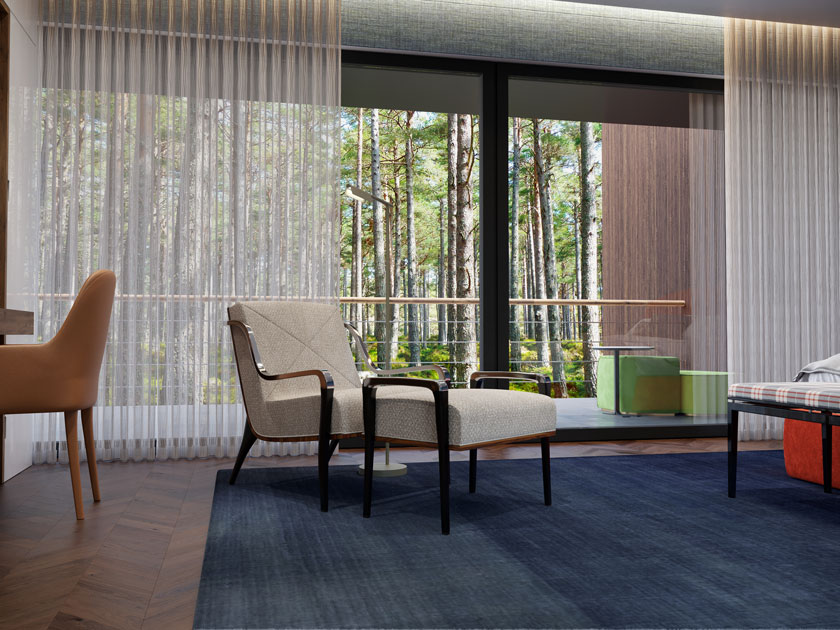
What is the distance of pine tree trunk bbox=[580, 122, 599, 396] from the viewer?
17.2ft

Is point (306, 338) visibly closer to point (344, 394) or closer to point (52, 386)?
point (344, 394)

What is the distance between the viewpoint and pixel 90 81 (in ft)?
13.5

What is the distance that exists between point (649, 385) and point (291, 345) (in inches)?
106

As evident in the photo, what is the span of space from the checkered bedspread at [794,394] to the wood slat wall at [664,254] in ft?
6.11

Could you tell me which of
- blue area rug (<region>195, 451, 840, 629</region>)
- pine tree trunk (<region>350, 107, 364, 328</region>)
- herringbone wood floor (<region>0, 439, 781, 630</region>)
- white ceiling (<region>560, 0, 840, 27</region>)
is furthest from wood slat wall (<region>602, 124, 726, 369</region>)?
pine tree trunk (<region>350, 107, 364, 328</region>)

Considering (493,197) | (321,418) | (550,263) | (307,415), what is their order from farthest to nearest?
(550,263), (493,197), (307,415), (321,418)

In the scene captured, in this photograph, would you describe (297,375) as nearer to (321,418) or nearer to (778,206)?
(321,418)

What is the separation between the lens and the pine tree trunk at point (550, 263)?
529cm

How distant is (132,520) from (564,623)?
178 centimetres

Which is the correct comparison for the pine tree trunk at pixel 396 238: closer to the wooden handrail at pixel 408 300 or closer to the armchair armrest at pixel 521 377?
the wooden handrail at pixel 408 300

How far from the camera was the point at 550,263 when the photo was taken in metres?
7.29

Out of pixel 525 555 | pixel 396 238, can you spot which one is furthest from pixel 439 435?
pixel 396 238

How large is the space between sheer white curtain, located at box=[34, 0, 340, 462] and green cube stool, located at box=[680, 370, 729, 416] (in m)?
2.55

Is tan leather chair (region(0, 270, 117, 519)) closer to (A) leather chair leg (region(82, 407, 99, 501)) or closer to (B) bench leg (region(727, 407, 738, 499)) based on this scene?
(A) leather chair leg (region(82, 407, 99, 501))
